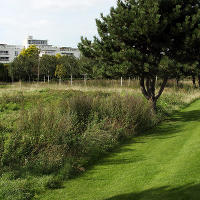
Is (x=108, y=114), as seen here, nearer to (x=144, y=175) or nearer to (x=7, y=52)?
(x=144, y=175)

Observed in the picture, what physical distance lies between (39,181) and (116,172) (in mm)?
1918

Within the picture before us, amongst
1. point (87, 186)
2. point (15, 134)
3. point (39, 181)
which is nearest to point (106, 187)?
point (87, 186)

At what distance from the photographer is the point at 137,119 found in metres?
12.0

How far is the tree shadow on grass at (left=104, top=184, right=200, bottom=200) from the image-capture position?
545 centimetres

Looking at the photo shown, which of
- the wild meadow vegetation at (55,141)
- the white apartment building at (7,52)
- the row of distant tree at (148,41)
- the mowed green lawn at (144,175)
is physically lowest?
the mowed green lawn at (144,175)

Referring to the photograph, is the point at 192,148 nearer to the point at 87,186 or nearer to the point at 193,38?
the point at 87,186

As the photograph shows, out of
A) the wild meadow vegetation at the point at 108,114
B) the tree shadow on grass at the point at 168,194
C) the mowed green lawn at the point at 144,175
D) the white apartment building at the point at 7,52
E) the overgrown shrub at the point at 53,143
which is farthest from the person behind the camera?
the white apartment building at the point at 7,52

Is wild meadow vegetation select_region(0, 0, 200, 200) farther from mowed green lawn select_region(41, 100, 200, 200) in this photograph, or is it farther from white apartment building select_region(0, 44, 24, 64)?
white apartment building select_region(0, 44, 24, 64)

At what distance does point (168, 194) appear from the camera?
18.4ft

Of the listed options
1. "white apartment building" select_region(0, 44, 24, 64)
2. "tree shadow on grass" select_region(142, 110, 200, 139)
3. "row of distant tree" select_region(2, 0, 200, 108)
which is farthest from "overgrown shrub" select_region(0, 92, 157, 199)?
"white apartment building" select_region(0, 44, 24, 64)

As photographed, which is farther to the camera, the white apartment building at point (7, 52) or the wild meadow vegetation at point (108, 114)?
the white apartment building at point (7, 52)

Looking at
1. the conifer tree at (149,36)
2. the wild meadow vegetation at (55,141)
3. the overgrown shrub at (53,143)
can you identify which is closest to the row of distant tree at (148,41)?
the conifer tree at (149,36)

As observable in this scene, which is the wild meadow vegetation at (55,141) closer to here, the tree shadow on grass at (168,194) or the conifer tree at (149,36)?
the tree shadow on grass at (168,194)

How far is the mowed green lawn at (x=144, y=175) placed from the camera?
18.7ft
